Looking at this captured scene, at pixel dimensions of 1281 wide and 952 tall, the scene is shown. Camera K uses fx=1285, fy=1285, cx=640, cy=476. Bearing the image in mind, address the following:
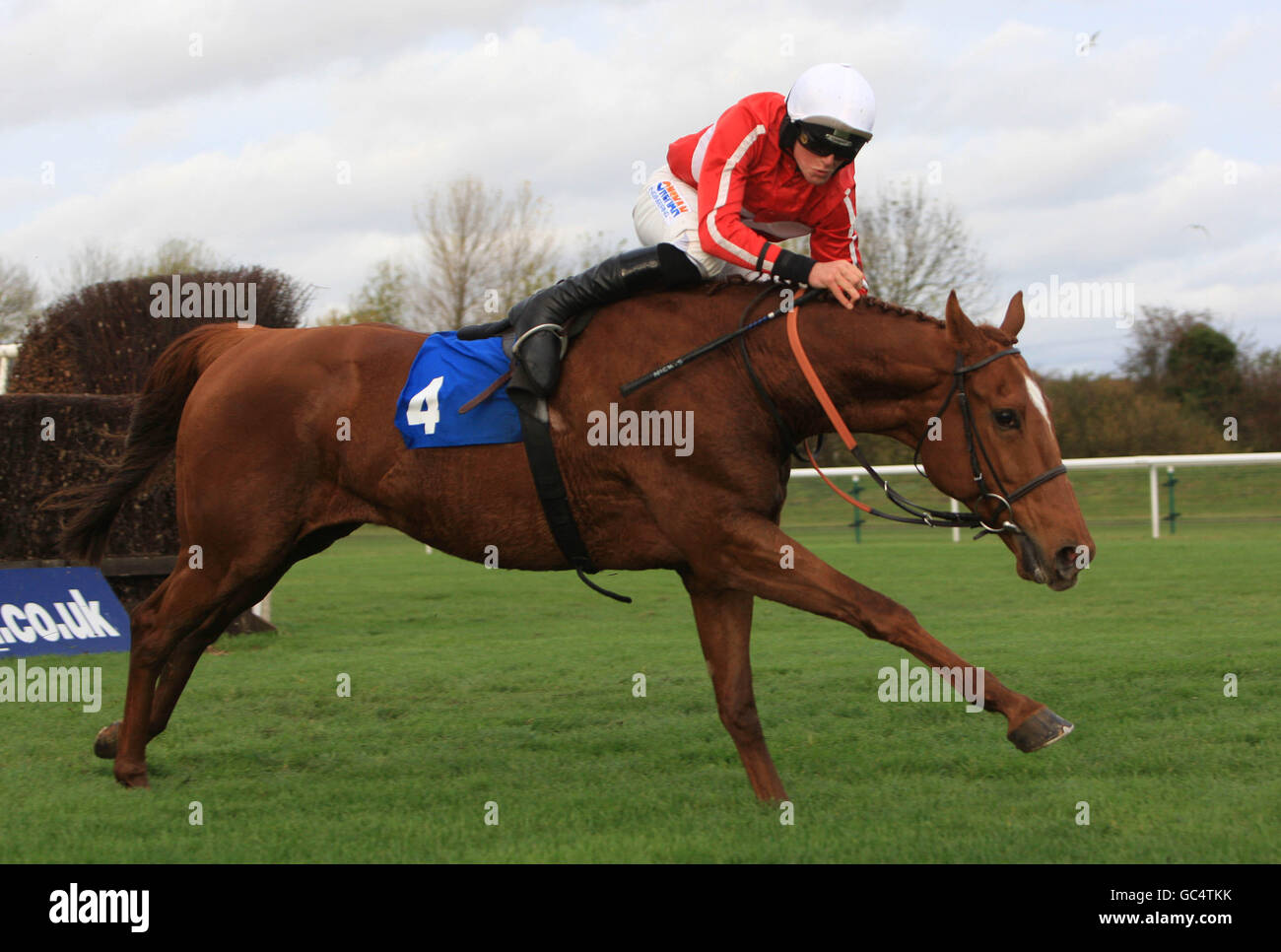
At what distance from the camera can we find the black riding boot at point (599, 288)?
185 inches

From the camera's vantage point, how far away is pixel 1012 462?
4234 mm

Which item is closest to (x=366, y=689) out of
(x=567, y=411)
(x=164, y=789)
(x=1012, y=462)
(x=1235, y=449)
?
(x=164, y=789)

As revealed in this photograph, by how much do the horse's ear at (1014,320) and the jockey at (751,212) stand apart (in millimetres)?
535

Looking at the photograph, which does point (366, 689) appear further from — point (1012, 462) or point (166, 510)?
point (1012, 462)

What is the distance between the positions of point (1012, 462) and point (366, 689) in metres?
4.28

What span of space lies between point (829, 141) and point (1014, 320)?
93 cm

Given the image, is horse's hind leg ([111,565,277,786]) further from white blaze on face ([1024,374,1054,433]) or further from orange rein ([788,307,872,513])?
white blaze on face ([1024,374,1054,433])

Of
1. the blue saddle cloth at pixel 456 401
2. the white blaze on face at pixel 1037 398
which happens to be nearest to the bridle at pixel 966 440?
the white blaze on face at pixel 1037 398

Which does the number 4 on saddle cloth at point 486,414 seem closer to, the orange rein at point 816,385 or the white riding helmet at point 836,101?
the orange rein at point 816,385

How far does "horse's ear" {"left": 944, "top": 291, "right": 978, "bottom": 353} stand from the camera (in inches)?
169

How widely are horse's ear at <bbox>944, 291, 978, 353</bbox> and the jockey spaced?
37cm
